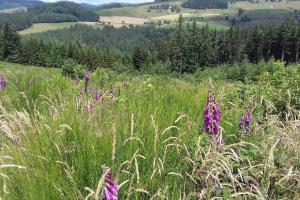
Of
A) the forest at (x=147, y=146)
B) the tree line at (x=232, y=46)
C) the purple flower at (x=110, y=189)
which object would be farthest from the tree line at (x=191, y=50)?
the purple flower at (x=110, y=189)

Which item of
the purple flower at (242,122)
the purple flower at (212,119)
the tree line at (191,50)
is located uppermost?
the purple flower at (212,119)

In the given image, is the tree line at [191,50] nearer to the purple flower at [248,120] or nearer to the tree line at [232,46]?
the tree line at [232,46]

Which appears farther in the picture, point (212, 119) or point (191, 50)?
point (191, 50)

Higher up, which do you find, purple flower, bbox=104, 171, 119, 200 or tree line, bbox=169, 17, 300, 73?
purple flower, bbox=104, 171, 119, 200

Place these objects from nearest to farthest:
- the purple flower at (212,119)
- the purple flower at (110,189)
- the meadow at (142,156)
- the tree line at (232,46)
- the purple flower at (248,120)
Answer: the purple flower at (110,189) < the meadow at (142,156) < the purple flower at (212,119) < the purple flower at (248,120) < the tree line at (232,46)

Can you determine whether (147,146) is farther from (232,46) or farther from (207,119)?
(232,46)

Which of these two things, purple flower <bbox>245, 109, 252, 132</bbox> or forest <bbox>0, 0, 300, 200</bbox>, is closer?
forest <bbox>0, 0, 300, 200</bbox>

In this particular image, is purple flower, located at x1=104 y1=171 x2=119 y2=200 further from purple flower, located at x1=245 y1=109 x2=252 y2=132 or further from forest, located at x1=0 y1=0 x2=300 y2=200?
purple flower, located at x1=245 y1=109 x2=252 y2=132

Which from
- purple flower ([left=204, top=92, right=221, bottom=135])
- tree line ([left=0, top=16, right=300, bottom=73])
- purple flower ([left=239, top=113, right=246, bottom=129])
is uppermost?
purple flower ([left=204, top=92, right=221, bottom=135])

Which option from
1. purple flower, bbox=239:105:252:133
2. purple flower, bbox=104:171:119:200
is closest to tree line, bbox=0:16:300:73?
purple flower, bbox=239:105:252:133

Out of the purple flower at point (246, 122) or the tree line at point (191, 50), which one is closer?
the purple flower at point (246, 122)

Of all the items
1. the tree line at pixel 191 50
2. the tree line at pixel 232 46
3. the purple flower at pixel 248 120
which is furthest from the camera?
the tree line at pixel 232 46

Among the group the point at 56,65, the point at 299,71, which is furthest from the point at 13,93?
the point at 56,65

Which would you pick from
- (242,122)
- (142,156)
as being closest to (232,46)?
(242,122)
